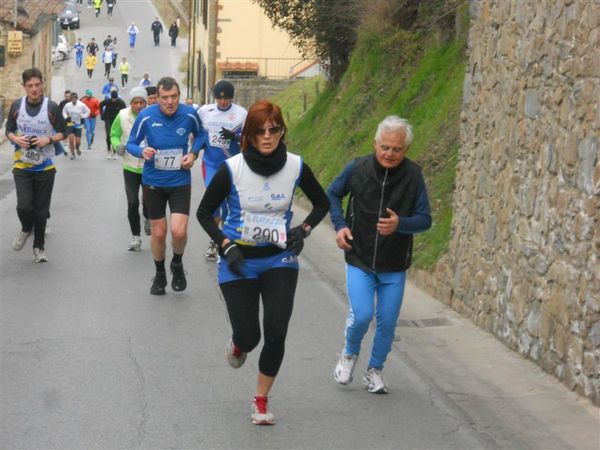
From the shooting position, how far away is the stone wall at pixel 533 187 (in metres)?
8.33

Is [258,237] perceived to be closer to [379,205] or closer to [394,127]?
[379,205]

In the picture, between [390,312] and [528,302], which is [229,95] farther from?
[390,312]

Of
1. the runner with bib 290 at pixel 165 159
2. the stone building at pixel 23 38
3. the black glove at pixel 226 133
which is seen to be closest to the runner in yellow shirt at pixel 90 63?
the stone building at pixel 23 38

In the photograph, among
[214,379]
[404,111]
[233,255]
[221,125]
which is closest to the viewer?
[233,255]

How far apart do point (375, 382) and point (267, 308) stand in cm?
138

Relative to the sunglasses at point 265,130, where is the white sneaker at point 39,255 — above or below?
below

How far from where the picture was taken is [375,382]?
8344 mm

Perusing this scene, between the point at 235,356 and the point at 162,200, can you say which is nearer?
the point at 235,356

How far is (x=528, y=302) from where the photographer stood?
9.55m

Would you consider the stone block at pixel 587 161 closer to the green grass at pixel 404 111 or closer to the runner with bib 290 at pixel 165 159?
the runner with bib 290 at pixel 165 159

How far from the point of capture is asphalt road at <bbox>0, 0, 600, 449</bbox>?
24.2 feet

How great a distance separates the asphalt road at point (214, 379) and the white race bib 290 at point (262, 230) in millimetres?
1096

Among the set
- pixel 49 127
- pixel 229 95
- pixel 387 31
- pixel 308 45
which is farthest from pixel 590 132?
pixel 308 45

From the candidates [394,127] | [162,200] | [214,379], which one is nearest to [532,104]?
[394,127]
